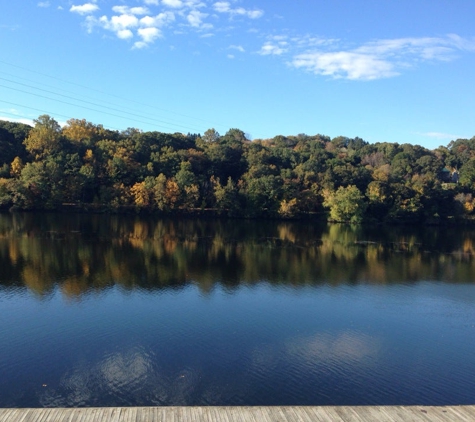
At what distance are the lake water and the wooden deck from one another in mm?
1427

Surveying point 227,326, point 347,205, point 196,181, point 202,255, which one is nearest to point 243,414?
point 227,326

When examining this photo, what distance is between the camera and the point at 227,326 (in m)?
17.1

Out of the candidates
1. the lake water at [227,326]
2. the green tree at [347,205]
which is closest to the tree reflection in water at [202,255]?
the lake water at [227,326]

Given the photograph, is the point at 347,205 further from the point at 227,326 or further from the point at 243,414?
the point at 243,414

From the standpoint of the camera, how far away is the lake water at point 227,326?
12.1 m

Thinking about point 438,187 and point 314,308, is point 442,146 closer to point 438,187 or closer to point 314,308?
point 438,187

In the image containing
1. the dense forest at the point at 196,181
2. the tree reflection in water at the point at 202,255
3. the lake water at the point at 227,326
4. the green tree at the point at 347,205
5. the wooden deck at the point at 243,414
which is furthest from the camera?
the green tree at the point at 347,205

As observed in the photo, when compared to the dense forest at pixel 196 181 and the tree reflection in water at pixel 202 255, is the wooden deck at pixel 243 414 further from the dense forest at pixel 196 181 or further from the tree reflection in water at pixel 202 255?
the dense forest at pixel 196 181

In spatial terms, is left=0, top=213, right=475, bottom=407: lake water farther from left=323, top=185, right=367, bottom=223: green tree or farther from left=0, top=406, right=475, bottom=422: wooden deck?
left=323, top=185, right=367, bottom=223: green tree

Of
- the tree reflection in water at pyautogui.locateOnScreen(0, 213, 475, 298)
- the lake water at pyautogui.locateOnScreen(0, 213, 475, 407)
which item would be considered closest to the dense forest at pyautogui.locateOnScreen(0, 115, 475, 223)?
the tree reflection in water at pyautogui.locateOnScreen(0, 213, 475, 298)

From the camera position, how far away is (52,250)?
30594 millimetres

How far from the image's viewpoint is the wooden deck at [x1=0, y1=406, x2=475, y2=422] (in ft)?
30.6

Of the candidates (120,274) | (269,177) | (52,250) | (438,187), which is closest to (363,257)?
(120,274)

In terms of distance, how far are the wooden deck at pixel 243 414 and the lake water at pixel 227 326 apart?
56.2 inches
